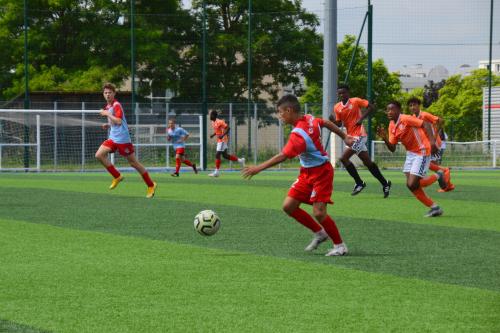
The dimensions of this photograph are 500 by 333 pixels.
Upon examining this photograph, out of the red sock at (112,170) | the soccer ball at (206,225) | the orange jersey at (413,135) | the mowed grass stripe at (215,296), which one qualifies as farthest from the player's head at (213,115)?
the mowed grass stripe at (215,296)

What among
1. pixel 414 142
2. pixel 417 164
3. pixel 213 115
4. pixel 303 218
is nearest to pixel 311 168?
pixel 303 218

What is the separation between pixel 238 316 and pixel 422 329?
1151mm

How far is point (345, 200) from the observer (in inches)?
663

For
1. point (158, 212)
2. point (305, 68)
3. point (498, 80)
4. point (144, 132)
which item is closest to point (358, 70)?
point (305, 68)

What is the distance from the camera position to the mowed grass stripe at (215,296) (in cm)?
583

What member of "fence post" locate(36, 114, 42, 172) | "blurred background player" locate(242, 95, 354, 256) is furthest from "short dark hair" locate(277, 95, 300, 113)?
"fence post" locate(36, 114, 42, 172)

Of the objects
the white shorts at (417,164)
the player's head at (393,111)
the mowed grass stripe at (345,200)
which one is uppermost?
the player's head at (393,111)

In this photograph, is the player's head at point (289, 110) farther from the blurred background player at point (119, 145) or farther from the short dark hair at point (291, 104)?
the blurred background player at point (119, 145)

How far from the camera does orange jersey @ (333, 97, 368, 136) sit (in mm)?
17734

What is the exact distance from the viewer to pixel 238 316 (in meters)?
A: 6.05

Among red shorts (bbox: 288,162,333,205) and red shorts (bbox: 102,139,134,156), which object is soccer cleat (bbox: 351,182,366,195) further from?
red shorts (bbox: 288,162,333,205)

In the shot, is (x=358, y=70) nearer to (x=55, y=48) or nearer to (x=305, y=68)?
(x=305, y=68)

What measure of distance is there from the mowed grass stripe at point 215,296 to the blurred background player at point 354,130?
27.9 ft

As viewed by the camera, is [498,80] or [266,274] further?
[498,80]
